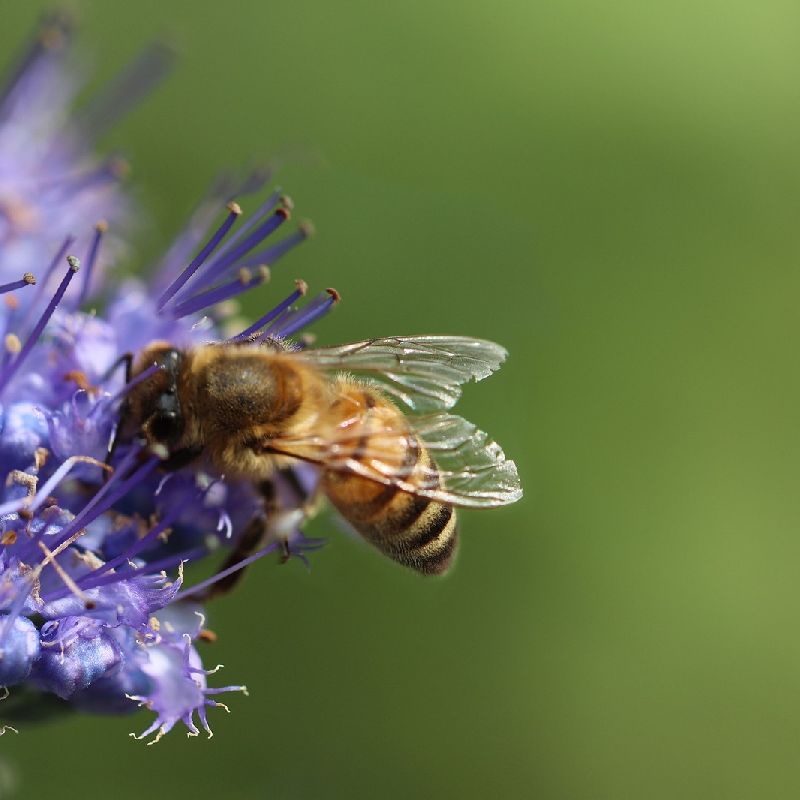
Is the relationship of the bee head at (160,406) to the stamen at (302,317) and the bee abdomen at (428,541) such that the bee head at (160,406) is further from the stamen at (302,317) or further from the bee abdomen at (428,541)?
the bee abdomen at (428,541)

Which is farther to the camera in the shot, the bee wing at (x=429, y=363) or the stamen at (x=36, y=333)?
the bee wing at (x=429, y=363)

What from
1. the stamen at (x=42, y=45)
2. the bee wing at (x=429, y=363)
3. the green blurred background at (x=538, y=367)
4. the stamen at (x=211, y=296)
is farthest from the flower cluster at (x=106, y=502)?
the green blurred background at (x=538, y=367)

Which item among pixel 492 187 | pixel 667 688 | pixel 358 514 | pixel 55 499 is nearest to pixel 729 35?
pixel 492 187

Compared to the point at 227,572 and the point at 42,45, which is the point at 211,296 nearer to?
the point at 227,572

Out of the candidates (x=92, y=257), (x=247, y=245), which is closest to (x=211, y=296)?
(x=247, y=245)

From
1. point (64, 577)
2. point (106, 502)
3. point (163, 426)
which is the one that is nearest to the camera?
point (64, 577)

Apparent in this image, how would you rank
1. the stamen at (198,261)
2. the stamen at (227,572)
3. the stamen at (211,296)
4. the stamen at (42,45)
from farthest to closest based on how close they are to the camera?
the stamen at (42,45), the stamen at (211,296), the stamen at (198,261), the stamen at (227,572)

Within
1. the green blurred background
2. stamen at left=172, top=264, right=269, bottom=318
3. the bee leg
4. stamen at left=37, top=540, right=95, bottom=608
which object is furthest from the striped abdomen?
the green blurred background

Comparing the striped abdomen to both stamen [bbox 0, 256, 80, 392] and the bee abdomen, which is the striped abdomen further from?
stamen [bbox 0, 256, 80, 392]
